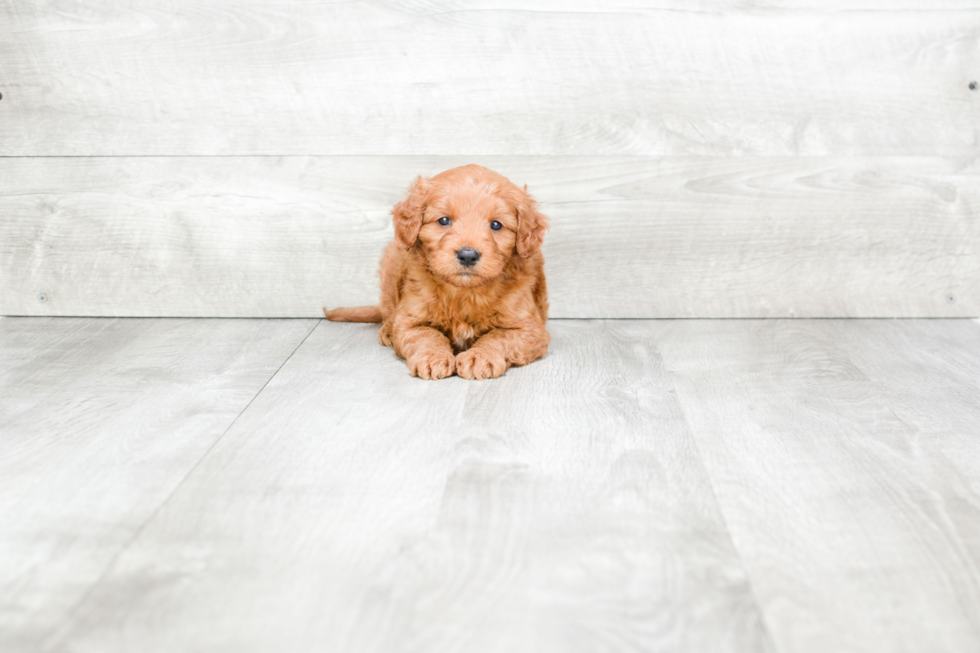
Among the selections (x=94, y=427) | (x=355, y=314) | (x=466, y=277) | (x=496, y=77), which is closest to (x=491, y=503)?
(x=466, y=277)

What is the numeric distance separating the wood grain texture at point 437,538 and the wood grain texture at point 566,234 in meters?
0.92

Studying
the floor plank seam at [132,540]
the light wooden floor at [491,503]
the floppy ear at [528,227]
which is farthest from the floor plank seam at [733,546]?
the floor plank seam at [132,540]

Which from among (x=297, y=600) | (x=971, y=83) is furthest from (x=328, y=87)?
(x=971, y=83)

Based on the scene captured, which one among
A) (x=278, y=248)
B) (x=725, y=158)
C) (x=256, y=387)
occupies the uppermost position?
(x=725, y=158)

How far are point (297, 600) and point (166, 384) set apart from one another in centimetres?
120

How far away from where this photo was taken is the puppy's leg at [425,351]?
2287mm

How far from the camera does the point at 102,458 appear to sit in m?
1.77

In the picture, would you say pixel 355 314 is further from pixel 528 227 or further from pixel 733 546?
pixel 733 546

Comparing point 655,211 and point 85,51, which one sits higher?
point 85,51

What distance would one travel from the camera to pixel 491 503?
5.13ft

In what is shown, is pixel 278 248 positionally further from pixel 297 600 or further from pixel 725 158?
pixel 297 600

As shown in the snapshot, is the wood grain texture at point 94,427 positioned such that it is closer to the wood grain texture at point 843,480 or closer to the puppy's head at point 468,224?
the puppy's head at point 468,224

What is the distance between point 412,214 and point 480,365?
1.61 ft

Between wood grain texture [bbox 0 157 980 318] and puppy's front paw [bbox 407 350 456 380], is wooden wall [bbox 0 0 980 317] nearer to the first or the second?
wood grain texture [bbox 0 157 980 318]
